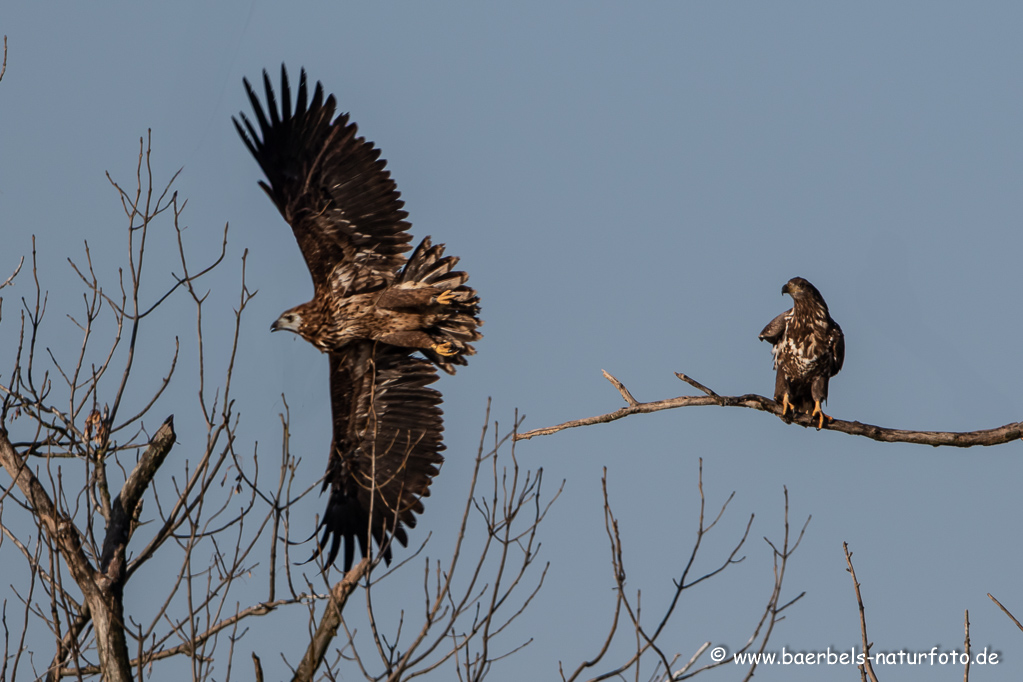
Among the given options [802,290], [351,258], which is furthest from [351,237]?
[802,290]

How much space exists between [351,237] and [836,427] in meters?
3.44

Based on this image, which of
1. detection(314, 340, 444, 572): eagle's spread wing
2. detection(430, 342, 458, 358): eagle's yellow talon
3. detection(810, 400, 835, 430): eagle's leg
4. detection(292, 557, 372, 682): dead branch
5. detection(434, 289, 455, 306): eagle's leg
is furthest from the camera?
detection(314, 340, 444, 572): eagle's spread wing

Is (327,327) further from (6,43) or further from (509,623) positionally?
(509,623)

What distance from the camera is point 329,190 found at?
7.76 metres

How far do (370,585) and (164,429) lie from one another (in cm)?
165

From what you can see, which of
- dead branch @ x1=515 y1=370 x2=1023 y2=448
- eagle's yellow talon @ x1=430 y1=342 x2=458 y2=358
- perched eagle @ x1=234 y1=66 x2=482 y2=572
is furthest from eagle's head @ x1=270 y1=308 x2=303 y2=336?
dead branch @ x1=515 y1=370 x2=1023 y2=448

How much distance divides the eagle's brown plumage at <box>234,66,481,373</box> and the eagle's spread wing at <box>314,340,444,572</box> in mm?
502

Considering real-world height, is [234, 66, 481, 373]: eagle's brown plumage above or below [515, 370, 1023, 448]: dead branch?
above

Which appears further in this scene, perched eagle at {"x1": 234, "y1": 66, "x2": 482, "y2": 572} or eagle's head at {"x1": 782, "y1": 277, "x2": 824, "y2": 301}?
perched eagle at {"x1": 234, "y1": 66, "x2": 482, "y2": 572}

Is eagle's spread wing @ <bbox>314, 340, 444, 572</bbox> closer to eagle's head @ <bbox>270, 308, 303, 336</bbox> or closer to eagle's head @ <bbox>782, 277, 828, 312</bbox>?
eagle's head @ <bbox>270, 308, 303, 336</bbox>

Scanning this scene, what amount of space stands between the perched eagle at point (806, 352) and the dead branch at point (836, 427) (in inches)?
32.6

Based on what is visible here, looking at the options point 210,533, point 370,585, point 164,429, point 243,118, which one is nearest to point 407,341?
point 243,118

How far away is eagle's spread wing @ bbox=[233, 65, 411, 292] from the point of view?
775 cm

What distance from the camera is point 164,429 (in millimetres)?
5219
